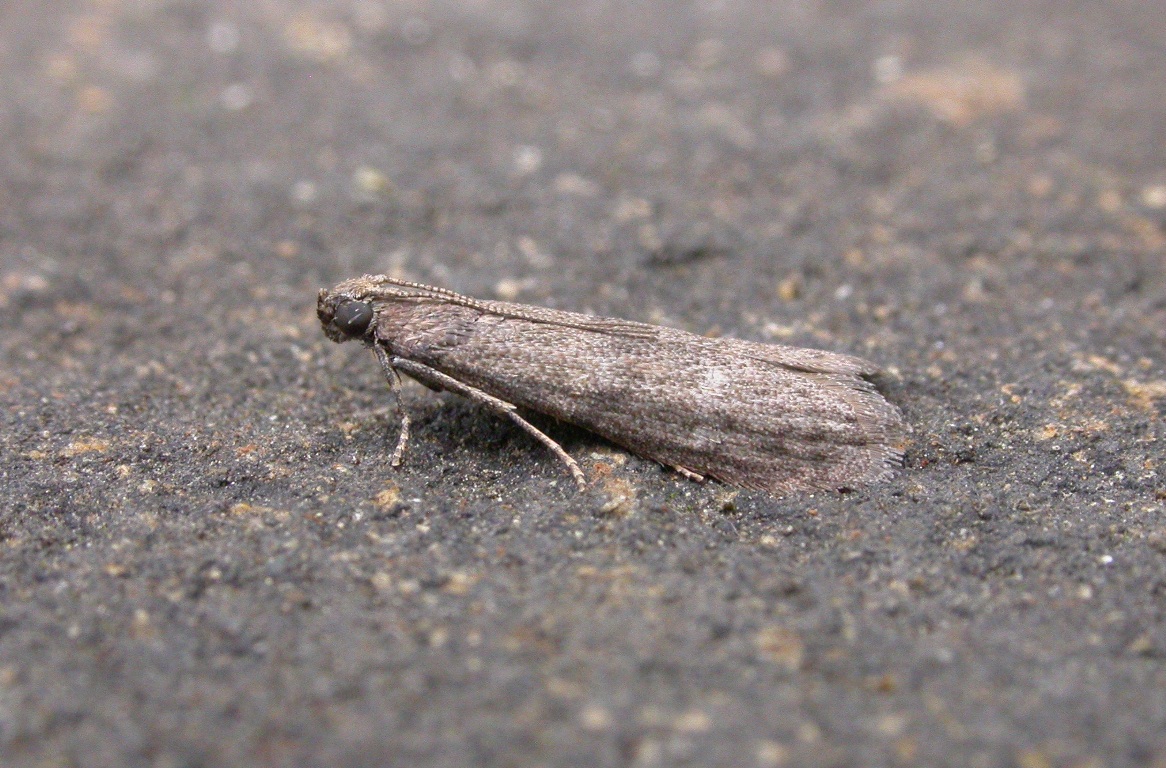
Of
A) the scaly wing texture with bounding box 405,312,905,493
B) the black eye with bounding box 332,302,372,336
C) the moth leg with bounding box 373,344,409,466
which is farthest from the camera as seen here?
the black eye with bounding box 332,302,372,336

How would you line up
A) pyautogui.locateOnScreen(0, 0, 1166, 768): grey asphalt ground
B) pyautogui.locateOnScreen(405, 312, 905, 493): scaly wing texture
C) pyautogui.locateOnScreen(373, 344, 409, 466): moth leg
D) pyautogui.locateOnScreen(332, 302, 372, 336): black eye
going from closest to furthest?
pyautogui.locateOnScreen(0, 0, 1166, 768): grey asphalt ground
pyautogui.locateOnScreen(405, 312, 905, 493): scaly wing texture
pyautogui.locateOnScreen(373, 344, 409, 466): moth leg
pyautogui.locateOnScreen(332, 302, 372, 336): black eye

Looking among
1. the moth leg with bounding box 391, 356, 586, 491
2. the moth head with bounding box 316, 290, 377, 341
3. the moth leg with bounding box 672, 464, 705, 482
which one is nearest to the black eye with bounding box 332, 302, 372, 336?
the moth head with bounding box 316, 290, 377, 341

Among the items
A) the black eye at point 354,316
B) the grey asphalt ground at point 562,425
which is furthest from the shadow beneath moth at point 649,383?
the grey asphalt ground at point 562,425

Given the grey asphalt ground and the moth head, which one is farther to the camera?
the moth head

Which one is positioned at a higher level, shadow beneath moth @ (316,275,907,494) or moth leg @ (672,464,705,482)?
shadow beneath moth @ (316,275,907,494)

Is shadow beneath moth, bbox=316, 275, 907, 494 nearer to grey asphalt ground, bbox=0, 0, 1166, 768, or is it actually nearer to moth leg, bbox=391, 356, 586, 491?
moth leg, bbox=391, 356, 586, 491

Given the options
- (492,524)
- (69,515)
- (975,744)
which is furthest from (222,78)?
(975,744)
